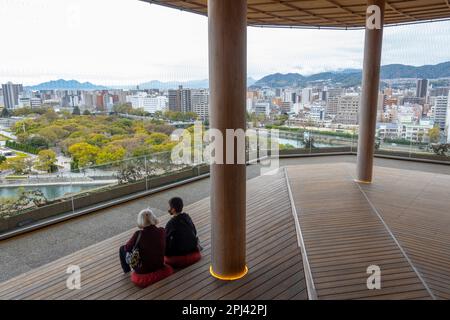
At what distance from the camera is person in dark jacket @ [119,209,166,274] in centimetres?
335

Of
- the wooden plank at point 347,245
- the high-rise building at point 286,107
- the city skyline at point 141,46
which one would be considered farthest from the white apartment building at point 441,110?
the wooden plank at point 347,245

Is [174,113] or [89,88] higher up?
[89,88]

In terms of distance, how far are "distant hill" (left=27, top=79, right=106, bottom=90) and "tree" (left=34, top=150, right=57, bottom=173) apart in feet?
6.48

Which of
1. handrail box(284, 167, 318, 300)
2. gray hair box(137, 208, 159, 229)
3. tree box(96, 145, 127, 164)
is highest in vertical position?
A: gray hair box(137, 208, 159, 229)

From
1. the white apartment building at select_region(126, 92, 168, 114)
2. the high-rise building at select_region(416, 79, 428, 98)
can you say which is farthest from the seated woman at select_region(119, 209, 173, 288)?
the high-rise building at select_region(416, 79, 428, 98)

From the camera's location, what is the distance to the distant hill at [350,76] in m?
11.2

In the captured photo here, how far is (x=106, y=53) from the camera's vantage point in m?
11.2

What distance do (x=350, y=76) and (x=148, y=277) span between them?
459 inches

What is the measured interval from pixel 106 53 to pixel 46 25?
286 centimetres

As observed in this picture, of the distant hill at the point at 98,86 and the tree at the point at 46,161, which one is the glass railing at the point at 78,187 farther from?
the distant hill at the point at 98,86

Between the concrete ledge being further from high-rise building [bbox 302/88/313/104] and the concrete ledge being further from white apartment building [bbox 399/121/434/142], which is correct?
white apartment building [bbox 399/121/434/142]

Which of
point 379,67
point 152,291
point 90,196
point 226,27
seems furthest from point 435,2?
point 90,196
